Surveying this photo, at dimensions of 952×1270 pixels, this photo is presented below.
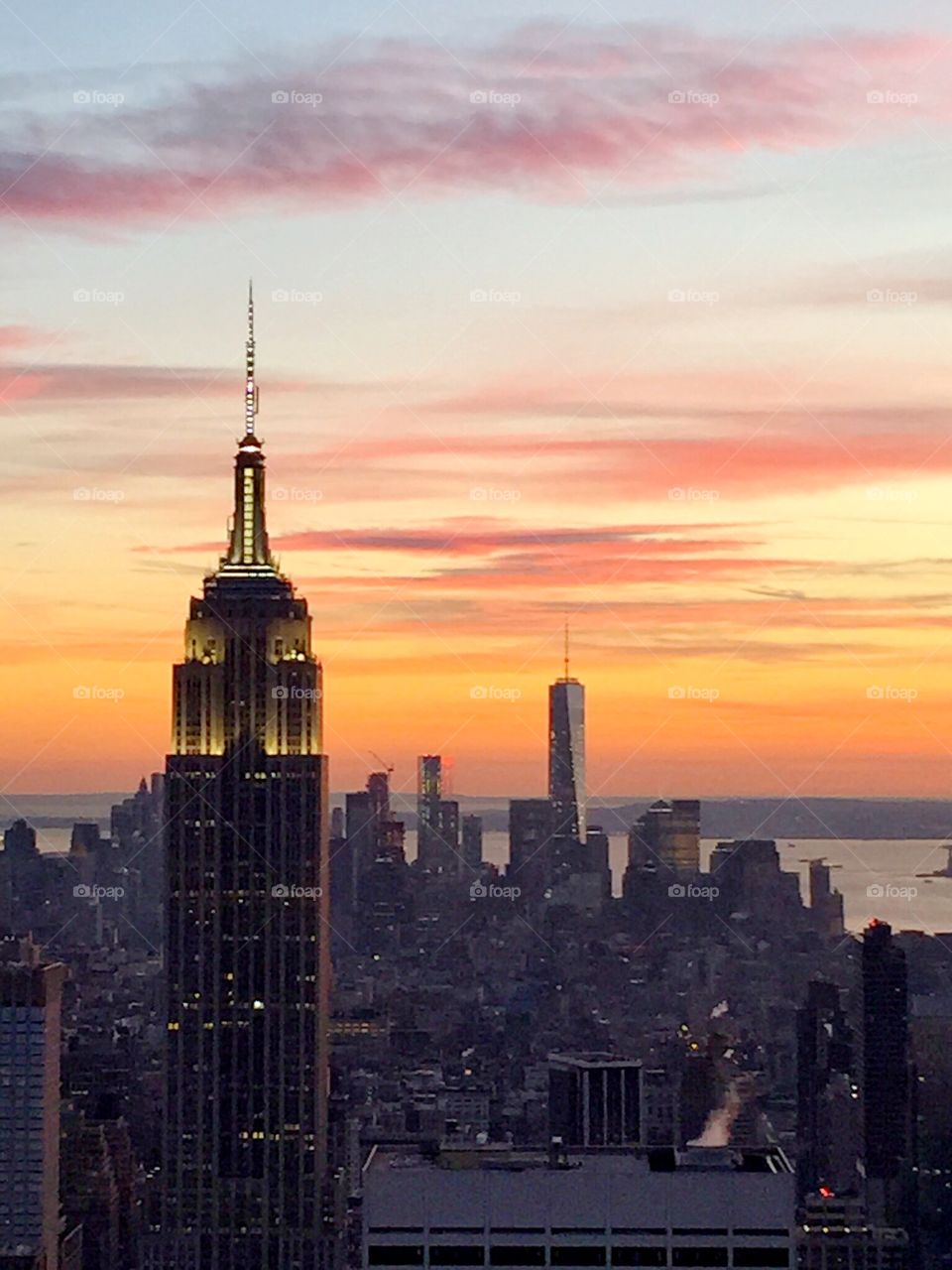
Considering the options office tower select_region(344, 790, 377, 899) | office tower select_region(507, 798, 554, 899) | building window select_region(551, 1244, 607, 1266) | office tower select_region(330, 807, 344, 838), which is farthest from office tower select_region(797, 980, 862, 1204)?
building window select_region(551, 1244, 607, 1266)

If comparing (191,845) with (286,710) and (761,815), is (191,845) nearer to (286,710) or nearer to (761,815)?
(286,710)

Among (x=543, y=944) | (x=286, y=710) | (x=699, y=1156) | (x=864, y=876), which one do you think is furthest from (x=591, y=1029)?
A: (x=699, y=1156)

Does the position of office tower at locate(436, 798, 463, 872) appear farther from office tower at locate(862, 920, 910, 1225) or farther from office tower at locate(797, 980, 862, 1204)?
office tower at locate(862, 920, 910, 1225)

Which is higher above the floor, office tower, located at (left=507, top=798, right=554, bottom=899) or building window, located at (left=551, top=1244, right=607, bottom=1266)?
office tower, located at (left=507, top=798, right=554, bottom=899)

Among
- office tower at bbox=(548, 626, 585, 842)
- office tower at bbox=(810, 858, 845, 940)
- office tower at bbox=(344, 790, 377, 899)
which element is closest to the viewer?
office tower at bbox=(810, 858, 845, 940)

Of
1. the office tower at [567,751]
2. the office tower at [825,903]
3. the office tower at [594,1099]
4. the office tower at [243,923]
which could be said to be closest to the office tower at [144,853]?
the office tower at [243,923]

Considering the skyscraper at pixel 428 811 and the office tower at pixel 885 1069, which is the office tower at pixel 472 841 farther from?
the office tower at pixel 885 1069

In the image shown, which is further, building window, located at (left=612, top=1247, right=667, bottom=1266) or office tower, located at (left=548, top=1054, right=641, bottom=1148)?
office tower, located at (left=548, top=1054, right=641, bottom=1148)
